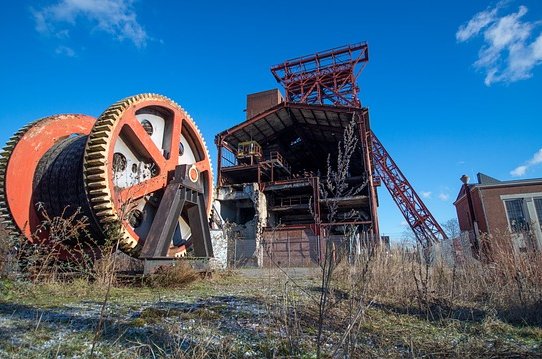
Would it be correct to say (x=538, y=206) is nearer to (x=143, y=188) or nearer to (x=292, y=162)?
(x=292, y=162)

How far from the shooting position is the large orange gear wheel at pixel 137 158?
4.91 metres

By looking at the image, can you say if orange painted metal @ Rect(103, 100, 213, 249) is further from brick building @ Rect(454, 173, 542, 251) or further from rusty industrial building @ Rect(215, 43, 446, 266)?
brick building @ Rect(454, 173, 542, 251)

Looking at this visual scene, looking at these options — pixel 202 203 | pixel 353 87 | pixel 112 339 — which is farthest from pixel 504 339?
pixel 353 87

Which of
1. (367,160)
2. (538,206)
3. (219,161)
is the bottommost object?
(538,206)

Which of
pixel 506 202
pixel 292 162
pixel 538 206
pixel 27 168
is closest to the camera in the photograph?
pixel 27 168

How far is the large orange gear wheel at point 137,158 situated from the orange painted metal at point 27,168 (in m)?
1.13

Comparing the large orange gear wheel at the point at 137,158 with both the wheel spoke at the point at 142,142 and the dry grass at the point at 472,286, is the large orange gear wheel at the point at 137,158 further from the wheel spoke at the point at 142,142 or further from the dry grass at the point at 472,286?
the dry grass at the point at 472,286

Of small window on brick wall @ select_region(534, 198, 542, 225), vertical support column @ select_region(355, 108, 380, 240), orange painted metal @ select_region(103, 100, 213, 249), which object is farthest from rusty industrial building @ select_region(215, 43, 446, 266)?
orange painted metal @ select_region(103, 100, 213, 249)

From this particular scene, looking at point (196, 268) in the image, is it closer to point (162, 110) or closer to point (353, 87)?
point (162, 110)

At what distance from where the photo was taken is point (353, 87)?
26.2 meters

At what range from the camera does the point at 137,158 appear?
6125 mm

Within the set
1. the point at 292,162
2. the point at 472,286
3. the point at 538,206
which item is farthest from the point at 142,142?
the point at 538,206

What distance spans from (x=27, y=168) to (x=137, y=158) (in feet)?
5.42

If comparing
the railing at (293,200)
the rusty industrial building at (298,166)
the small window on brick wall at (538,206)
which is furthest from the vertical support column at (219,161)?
the small window on brick wall at (538,206)
